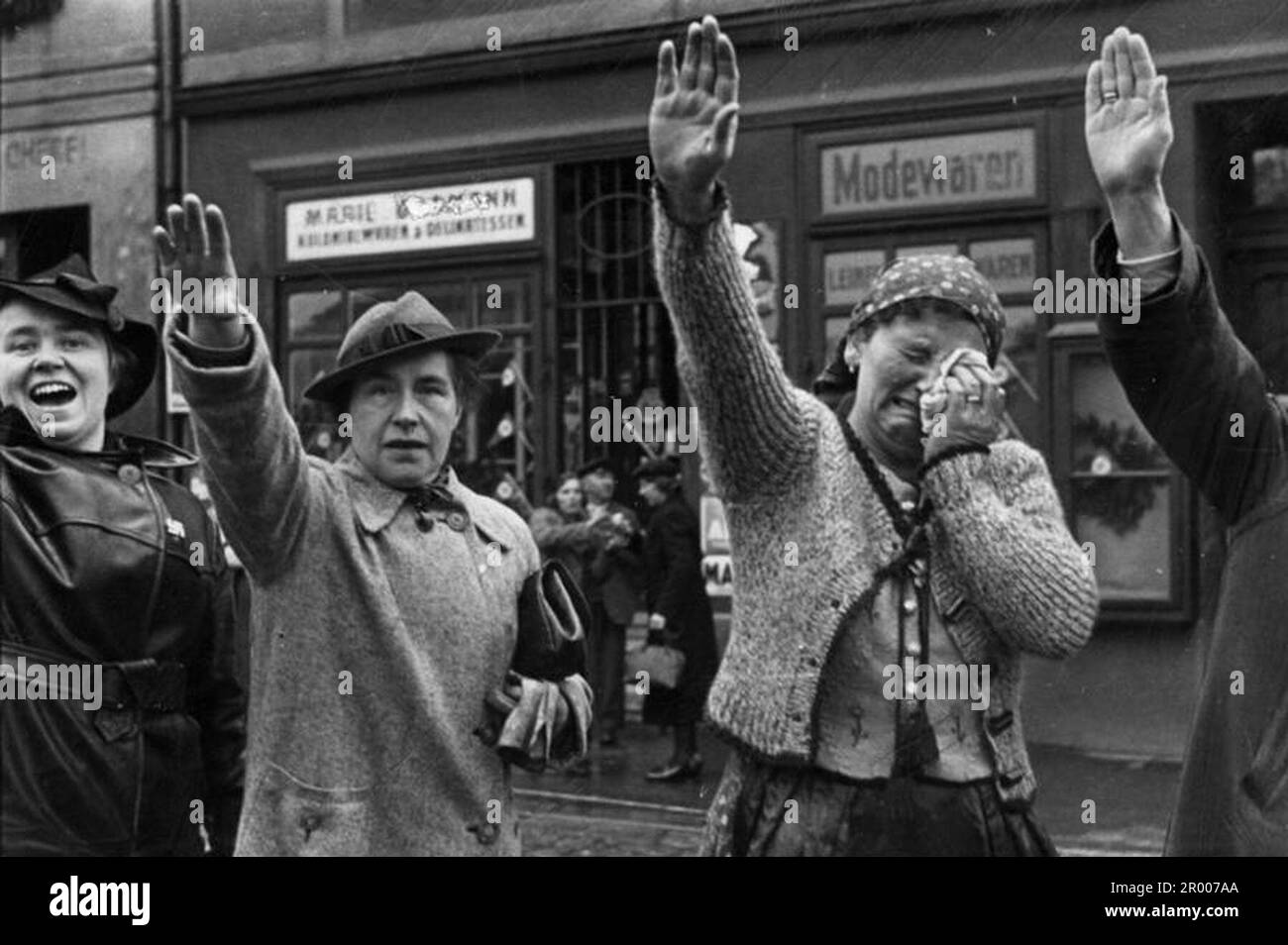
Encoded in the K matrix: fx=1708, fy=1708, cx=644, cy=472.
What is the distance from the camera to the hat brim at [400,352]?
2.26 meters

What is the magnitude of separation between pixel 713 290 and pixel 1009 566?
0.47 metres

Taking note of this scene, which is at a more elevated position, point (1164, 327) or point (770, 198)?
point (770, 198)

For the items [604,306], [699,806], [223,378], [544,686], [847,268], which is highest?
[847,268]

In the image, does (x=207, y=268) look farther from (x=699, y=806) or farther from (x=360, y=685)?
(x=699, y=806)

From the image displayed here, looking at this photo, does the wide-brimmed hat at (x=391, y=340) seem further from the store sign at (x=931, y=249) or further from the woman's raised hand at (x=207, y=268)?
the store sign at (x=931, y=249)

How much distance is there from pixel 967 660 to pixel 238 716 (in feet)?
3.50

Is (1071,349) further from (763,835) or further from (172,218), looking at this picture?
(172,218)

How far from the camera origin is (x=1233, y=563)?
219 centimetres

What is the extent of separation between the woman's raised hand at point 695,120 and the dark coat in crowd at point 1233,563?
20.4 inches

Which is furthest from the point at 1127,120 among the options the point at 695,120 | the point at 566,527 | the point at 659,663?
the point at 659,663

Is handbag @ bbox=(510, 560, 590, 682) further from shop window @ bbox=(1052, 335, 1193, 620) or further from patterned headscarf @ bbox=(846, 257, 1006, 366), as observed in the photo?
shop window @ bbox=(1052, 335, 1193, 620)

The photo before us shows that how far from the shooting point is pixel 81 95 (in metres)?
2.84

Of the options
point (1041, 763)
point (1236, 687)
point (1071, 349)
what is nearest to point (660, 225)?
point (1236, 687)

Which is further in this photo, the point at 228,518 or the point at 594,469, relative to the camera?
the point at 594,469
